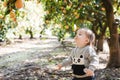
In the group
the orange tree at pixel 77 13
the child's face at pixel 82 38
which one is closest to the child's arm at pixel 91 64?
the child's face at pixel 82 38

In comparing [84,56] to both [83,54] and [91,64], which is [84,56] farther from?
[91,64]

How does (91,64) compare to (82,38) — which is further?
(82,38)

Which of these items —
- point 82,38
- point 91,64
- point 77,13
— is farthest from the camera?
point 77,13

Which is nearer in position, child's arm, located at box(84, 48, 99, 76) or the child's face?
child's arm, located at box(84, 48, 99, 76)

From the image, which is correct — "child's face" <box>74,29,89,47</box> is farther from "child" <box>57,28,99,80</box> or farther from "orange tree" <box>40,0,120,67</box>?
"orange tree" <box>40,0,120,67</box>

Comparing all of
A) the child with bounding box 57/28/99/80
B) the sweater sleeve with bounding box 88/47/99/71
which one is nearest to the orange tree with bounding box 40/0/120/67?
the child with bounding box 57/28/99/80

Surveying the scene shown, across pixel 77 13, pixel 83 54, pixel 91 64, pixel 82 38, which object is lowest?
pixel 91 64

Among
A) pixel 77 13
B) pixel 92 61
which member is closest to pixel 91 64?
pixel 92 61

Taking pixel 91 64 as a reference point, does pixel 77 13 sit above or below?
above

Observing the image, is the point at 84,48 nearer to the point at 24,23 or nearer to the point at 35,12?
the point at 35,12

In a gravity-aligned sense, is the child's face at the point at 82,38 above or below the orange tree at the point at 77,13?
below

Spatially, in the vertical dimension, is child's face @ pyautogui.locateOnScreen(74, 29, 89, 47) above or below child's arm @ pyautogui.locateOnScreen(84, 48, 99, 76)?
above

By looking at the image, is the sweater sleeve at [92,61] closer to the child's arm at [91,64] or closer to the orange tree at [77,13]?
the child's arm at [91,64]

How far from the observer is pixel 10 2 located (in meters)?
4.16
